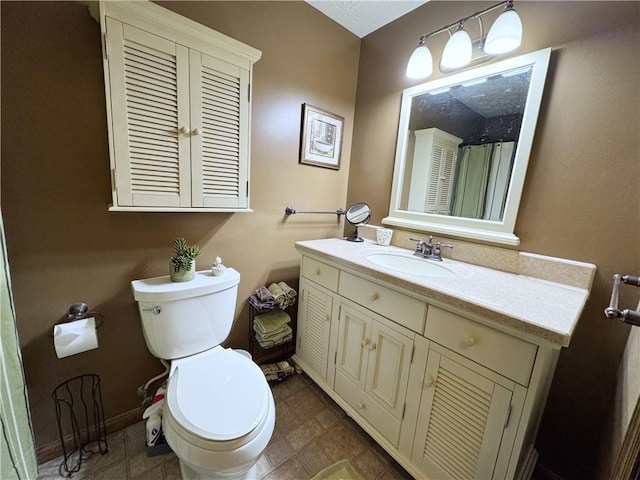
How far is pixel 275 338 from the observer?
1569 millimetres

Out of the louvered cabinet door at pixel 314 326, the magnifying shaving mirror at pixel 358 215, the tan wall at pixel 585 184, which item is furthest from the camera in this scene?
the magnifying shaving mirror at pixel 358 215

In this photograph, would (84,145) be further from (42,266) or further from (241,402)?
(241,402)

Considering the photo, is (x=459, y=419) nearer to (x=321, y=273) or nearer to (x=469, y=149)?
(x=321, y=273)

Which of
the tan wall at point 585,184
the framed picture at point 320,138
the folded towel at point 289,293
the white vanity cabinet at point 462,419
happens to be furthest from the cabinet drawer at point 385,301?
the framed picture at point 320,138

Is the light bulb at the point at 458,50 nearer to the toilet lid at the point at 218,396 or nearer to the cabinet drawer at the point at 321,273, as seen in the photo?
the cabinet drawer at the point at 321,273

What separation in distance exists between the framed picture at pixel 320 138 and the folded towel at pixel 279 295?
32.8 inches

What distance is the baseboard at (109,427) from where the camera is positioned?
108cm

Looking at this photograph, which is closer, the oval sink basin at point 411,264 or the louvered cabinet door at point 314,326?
the oval sink basin at point 411,264

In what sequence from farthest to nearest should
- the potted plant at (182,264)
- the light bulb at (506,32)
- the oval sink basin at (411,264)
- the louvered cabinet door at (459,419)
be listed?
the oval sink basin at (411,264)
the potted plant at (182,264)
the light bulb at (506,32)
the louvered cabinet door at (459,419)

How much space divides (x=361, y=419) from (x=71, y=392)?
1319 mm

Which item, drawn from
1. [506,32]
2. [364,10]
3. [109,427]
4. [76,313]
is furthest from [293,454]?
[364,10]

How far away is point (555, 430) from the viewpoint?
43.9 inches

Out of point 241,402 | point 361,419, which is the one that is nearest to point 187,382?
point 241,402

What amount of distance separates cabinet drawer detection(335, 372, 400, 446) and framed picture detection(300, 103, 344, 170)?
1.31 m
